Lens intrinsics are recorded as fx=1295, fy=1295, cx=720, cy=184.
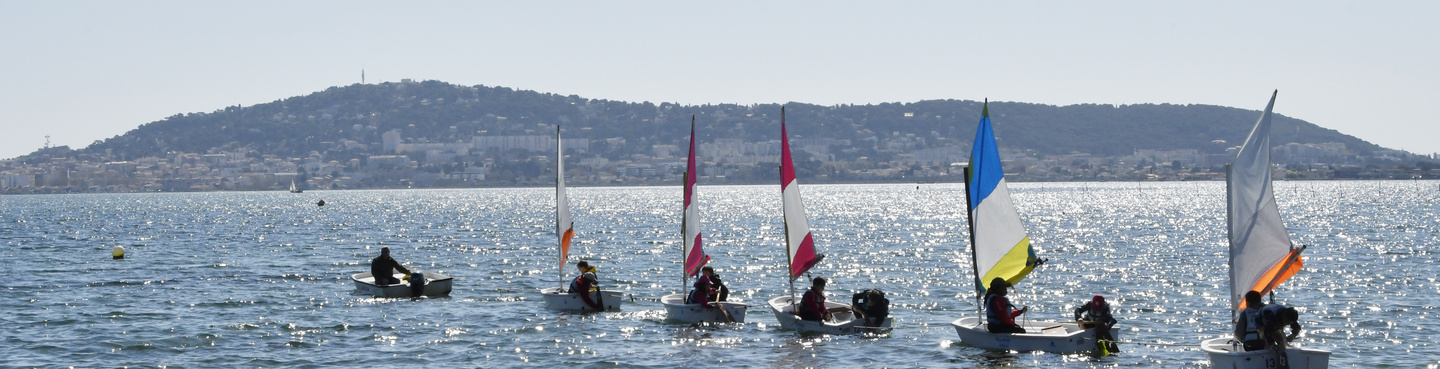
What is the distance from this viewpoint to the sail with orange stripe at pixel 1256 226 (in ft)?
68.5

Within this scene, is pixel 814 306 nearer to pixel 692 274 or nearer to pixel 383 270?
pixel 692 274

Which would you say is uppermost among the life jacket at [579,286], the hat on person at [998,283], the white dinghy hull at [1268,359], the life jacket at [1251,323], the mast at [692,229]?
the mast at [692,229]

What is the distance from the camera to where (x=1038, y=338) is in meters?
24.6

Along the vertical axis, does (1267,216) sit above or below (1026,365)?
above

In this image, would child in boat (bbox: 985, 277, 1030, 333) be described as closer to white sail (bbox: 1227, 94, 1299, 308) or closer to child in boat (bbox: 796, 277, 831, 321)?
child in boat (bbox: 796, 277, 831, 321)

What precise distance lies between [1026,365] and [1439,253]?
41.7 m

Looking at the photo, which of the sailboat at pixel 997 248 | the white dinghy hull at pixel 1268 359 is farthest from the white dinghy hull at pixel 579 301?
the white dinghy hull at pixel 1268 359

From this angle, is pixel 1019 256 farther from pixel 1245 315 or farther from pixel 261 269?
pixel 261 269

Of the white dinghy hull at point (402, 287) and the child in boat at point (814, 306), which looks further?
the white dinghy hull at point (402, 287)

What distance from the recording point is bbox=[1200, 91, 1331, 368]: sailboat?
805 inches

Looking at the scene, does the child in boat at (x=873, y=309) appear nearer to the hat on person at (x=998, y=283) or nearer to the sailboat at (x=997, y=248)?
the sailboat at (x=997, y=248)

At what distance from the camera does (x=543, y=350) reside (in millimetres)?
27203

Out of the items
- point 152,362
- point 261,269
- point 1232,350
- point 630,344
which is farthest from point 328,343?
point 261,269

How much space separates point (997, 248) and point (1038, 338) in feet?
6.20
